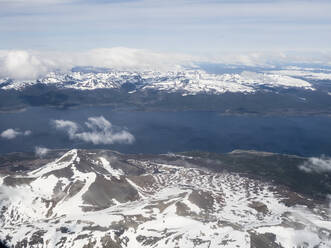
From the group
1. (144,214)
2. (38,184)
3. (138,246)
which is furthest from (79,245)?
(38,184)

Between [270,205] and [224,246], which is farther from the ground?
[224,246]

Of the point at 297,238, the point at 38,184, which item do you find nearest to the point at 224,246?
the point at 297,238

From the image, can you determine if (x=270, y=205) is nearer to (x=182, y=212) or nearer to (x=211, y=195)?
(x=211, y=195)

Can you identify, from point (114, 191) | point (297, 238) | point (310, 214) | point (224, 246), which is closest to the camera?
point (224, 246)

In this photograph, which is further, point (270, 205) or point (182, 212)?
point (270, 205)

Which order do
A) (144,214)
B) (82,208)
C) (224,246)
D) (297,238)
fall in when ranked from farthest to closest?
(82,208) < (144,214) < (297,238) < (224,246)

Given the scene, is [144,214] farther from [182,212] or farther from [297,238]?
[297,238]
